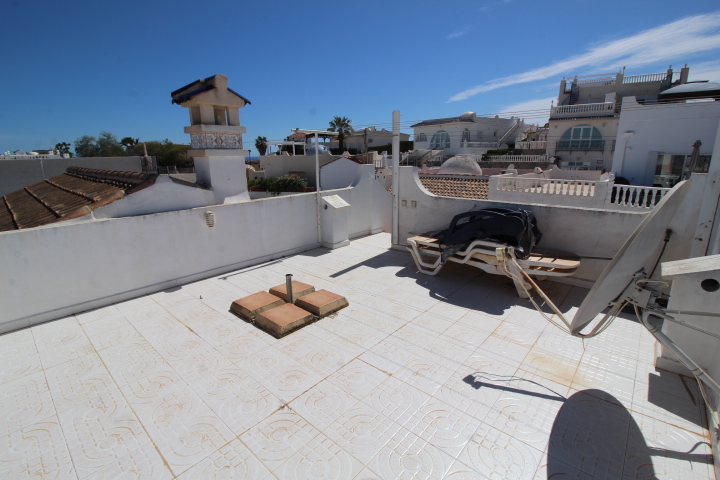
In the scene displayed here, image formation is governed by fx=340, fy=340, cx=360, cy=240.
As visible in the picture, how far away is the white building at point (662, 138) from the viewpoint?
15438 mm

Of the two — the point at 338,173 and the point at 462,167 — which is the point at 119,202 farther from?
the point at 462,167

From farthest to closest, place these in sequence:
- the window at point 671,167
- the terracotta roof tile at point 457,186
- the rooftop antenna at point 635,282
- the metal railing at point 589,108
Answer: the metal railing at point 589,108
the window at point 671,167
the terracotta roof tile at point 457,186
the rooftop antenna at point 635,282

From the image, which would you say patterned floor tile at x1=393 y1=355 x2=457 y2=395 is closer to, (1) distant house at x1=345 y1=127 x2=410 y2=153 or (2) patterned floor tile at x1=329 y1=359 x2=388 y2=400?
(2) patterned floor tile at x1=329 y1=359 x2=388 y2=400

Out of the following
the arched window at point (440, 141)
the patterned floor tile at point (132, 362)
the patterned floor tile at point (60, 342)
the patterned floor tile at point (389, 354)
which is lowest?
the patterned floor tile at point (389, 354)

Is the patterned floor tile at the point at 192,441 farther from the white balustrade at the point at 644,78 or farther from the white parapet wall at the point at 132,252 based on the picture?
the white balustrade at the point at 644,78

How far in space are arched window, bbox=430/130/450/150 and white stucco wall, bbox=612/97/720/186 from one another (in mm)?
25369

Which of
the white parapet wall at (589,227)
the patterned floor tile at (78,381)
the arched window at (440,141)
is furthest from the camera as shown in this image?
the arched window at (440,141)

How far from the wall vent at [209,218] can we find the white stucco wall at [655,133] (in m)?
19.9

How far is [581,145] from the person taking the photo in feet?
90.9

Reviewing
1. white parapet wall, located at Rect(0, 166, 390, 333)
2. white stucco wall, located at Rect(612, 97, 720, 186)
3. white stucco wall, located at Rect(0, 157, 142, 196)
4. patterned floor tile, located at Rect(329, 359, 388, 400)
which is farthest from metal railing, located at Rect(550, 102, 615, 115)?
white stucco wall, located at Rect(0, 157, 142, 196)

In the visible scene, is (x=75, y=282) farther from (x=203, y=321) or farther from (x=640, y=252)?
(x=640, y=252)

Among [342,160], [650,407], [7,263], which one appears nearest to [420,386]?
[650,407]

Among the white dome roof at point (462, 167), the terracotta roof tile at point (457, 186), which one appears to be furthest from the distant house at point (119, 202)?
the white dome roof at point (462, 167)

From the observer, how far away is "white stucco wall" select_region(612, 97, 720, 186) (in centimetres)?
1543
